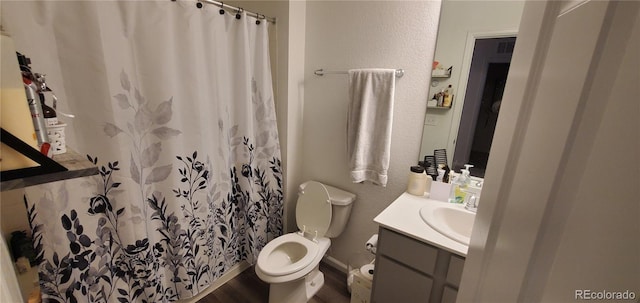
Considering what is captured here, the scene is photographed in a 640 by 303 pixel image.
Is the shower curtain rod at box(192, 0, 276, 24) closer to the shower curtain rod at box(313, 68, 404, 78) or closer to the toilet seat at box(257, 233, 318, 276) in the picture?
the shower curtain rod at box(313, 68, 404, 78)

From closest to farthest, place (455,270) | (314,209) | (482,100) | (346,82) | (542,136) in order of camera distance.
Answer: (542,136) < (455,270) < (482,100) < (346,82) < (314,209)

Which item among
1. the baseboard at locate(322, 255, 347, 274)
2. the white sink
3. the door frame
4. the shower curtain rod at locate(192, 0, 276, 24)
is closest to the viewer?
the door frame

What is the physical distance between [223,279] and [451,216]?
1705 mm

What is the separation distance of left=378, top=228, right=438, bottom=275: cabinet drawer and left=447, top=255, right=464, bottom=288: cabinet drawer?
0.22ft

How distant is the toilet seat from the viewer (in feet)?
4.88

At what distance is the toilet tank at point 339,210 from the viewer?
1.74 m

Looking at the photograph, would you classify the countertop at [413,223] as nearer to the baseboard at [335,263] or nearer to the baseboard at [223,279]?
the baseboard at [335,263]

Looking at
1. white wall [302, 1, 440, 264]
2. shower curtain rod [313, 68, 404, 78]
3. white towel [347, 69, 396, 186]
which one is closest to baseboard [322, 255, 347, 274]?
white wall [302, 1, 440, 264]

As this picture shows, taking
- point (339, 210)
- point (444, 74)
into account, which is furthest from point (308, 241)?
point (444, 74)

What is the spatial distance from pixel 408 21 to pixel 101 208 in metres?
1.91

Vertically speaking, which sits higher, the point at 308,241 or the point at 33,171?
the point at 33,171

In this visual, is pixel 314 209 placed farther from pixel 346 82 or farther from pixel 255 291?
pixel 346 82

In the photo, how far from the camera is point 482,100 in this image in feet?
4.20

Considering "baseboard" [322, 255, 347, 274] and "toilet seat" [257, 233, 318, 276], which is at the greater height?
"toilet seat" [257, 233, 318, 276]
